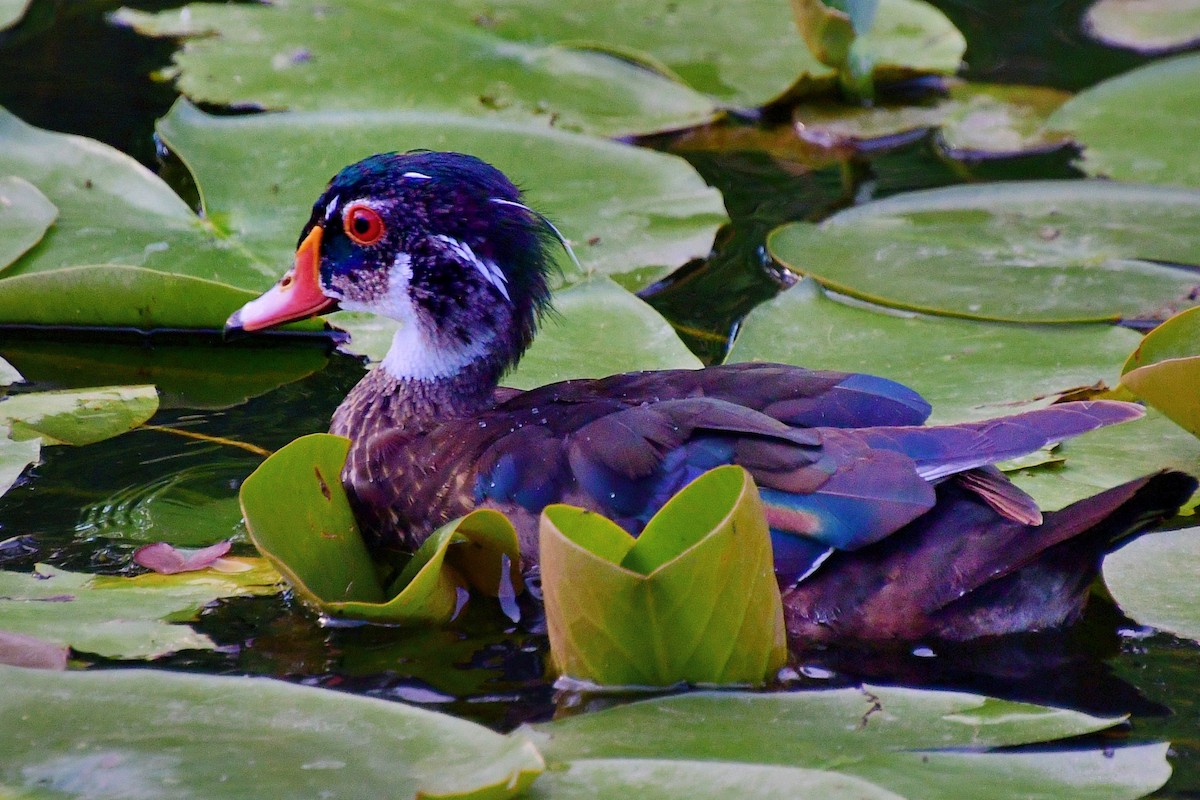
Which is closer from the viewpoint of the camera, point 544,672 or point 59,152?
point 544,672

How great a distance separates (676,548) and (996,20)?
5371 millimetres

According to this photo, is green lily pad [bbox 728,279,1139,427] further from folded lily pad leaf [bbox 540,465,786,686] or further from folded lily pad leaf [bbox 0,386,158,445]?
folded lily pad leaf [bbox 0,386,158,445]

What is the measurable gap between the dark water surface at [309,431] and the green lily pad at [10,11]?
13 cm

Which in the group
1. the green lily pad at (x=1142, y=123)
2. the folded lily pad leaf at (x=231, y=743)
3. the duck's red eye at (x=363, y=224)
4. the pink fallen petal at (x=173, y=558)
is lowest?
the pink fallen petal at (x=173, y=558)

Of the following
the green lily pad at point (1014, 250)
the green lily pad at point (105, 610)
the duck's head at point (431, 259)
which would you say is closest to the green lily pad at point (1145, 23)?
the green lily pad at point (1014, 250)

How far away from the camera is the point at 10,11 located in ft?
21.1

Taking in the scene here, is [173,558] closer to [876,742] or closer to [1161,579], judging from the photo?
[876,742]

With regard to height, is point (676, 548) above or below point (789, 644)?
above

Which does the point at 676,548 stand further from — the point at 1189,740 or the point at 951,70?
the point at 951,70

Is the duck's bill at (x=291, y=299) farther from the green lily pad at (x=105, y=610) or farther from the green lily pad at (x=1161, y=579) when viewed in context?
the green lily pad at (x=1161, y=579)

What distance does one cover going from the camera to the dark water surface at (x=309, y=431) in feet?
10.1

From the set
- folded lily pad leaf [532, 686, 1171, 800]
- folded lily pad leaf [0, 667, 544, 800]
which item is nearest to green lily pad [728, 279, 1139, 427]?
folded lily pad leaf [532, 686, 1171, 800]

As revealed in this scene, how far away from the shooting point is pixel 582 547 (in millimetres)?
2588

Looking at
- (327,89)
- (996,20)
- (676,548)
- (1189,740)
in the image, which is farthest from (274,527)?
(996,20)
